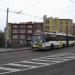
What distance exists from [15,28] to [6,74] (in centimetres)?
13892

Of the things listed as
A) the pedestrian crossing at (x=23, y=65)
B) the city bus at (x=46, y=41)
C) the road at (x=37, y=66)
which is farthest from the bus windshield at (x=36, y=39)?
the pedestrian crossing at (x=23, y=65)

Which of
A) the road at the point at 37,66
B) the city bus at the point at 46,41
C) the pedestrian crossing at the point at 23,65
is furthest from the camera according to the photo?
the city bus at the point at 46,41

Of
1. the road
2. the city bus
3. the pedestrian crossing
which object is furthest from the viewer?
the city bus

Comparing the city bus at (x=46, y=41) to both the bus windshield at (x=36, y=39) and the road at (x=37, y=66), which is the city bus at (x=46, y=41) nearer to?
the bus windshield at (x=36, y=39)

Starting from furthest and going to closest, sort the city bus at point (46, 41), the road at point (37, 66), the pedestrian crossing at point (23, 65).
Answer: the city bus at point (46, 41)
the pedestrian crossing at point (23, 65)
the road at point (37, 66)

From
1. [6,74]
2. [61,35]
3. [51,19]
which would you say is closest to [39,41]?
[61,35]

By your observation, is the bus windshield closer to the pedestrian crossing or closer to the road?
the road

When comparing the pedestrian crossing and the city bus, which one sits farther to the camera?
the city bus

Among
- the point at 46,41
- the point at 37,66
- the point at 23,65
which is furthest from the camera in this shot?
the point at 46,41

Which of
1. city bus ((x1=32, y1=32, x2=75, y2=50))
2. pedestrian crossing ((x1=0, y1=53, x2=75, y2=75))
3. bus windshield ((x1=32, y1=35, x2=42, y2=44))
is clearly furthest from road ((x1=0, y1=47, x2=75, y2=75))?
bus windshield ((x1=32, y1=35, x2=42, y2=44))

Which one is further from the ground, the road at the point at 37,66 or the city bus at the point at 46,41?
the city bus at the point at 46,41

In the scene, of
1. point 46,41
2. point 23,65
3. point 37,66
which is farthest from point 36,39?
point 37,66

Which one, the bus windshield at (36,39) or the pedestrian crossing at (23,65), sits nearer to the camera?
the pedestrian crossing at (23,65)

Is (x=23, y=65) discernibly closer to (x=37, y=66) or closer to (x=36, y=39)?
(x=37, y=66)
